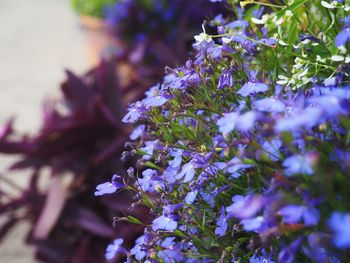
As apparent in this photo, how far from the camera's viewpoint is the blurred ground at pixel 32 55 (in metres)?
3.23

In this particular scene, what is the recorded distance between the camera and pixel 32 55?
3.97m

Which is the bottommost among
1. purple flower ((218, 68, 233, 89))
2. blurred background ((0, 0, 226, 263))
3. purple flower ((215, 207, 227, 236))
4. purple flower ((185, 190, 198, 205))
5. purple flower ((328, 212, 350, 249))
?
purple flower ((328, 212, 350, 249))

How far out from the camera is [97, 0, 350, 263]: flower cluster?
55cm

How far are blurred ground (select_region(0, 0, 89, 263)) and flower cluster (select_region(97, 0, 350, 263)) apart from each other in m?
1.58

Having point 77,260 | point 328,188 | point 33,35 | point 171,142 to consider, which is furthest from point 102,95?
point 33,35

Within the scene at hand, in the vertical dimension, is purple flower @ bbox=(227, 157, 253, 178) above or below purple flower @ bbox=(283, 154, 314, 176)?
above

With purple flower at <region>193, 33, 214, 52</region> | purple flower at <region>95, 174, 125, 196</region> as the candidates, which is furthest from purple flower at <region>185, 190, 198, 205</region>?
purple flower at <region>193, 33, 214, 52</region>

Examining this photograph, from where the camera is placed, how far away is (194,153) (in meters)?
0.74

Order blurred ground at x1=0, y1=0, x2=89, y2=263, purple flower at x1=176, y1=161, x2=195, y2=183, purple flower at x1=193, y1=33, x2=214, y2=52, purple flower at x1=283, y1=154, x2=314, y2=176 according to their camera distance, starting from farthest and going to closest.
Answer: blurred ground at x1=0, y1=0, x2=89, y2=263 < purple flower at x1=193, y1=33, x2=214, y2=52 < purple flower at x1=176, y1=161, x2=195, y2=183 < purple flower at x1=283, y1=154, x2=314, y2=176

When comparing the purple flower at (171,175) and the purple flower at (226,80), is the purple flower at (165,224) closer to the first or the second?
the purple flower at (171,175)

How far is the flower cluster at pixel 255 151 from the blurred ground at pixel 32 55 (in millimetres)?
1578

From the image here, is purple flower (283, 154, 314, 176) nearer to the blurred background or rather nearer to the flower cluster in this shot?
the flower cluster

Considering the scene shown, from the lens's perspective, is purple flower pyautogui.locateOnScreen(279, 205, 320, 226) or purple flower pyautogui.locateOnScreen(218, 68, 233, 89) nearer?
purple flower pyautogui.locateOnScreen(279, 205, 320, 226)

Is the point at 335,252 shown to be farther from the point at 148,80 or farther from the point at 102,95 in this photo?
the point at 148,80
